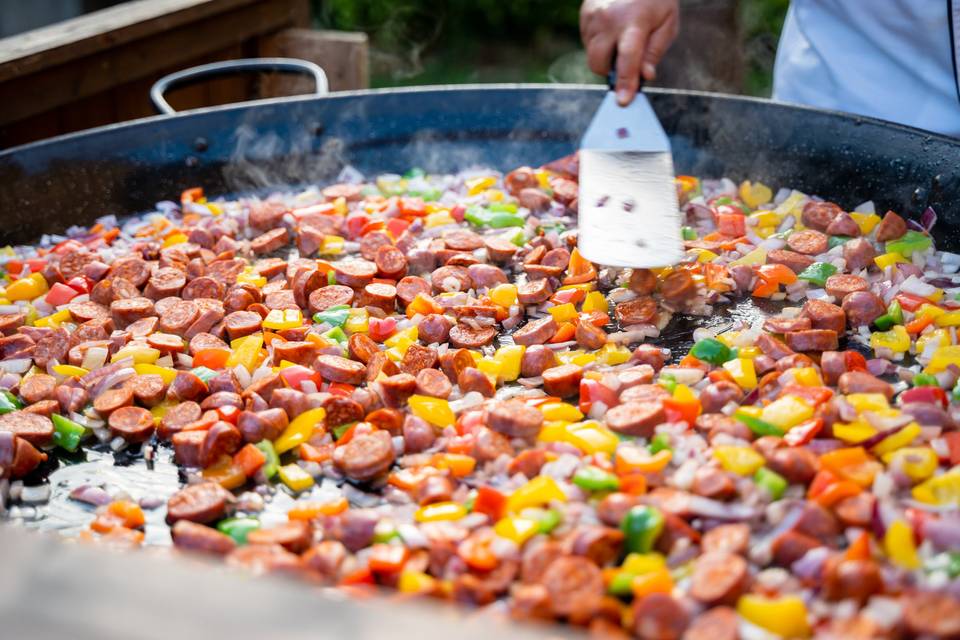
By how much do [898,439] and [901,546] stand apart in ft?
1.03

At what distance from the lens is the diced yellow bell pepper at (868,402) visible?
6.04 feet

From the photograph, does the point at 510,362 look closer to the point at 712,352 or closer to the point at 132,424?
the point at 712,352

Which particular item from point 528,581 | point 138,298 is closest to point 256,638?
point 528,581

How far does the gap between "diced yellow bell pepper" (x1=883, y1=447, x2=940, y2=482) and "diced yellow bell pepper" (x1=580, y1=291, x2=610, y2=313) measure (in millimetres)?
849

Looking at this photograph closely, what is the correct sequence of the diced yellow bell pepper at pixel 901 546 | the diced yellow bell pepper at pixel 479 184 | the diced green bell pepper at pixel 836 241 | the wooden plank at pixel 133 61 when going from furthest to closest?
the wooden plank at pixel 133 61, the diced yellow bell pepper at pixel 479 184, the diced green bell pepper at pixel 836 241, the diced yellow bell pepper at pixel 901 546

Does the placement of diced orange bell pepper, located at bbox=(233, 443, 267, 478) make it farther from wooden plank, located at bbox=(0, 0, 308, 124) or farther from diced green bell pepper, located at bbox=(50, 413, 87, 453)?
wooden plank, located at bbox=(0, 0, 308, 124)

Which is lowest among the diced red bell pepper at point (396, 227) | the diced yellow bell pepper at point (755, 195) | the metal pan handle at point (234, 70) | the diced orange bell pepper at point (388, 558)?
the diced orange bell pepper at point (388, 558)

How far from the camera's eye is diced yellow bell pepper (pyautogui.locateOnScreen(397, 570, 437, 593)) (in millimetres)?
1483

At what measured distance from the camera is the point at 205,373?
2146mm

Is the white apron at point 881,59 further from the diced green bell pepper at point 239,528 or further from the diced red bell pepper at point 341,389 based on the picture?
the diced green bell pepper at point 239,528

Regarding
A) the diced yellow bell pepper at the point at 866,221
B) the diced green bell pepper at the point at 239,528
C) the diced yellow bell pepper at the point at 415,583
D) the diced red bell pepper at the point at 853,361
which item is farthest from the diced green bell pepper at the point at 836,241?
the diced green bell pepper at the point at 239,528

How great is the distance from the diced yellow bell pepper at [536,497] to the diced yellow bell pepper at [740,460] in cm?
31

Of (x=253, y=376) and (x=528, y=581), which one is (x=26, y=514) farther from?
(x=528, y=581)

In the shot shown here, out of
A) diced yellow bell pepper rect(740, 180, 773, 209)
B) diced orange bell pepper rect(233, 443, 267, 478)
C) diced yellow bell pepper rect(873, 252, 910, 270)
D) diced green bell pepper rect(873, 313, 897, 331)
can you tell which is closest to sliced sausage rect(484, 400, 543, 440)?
diced orange bell pepper rect(233, 443, 267, 478)
